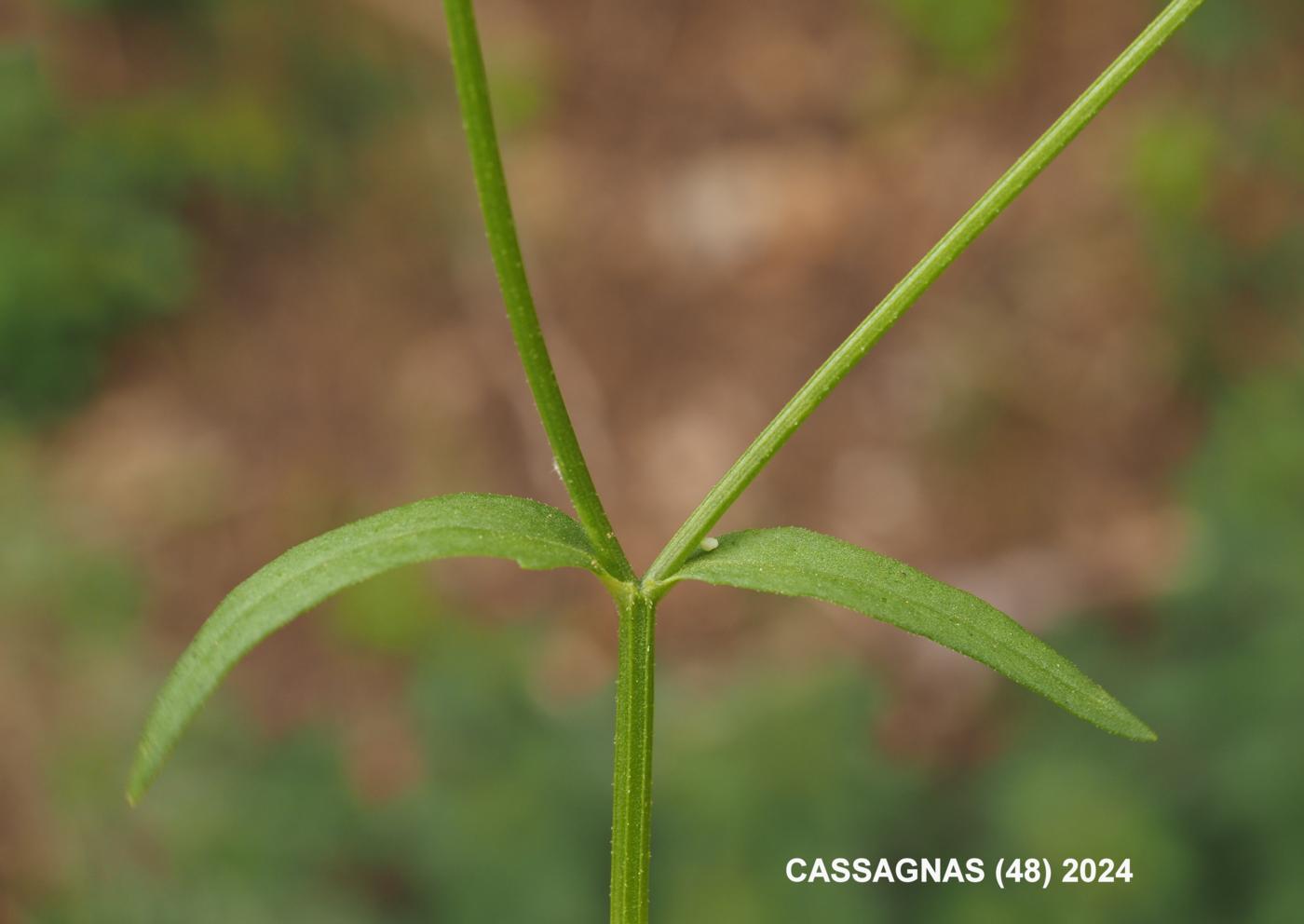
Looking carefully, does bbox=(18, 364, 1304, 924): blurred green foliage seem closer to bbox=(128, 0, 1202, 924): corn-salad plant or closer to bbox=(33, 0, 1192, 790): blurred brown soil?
bbox=(33, 0, 1192, 790): blurred brown soil

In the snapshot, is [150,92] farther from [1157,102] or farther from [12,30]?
[1157,102]

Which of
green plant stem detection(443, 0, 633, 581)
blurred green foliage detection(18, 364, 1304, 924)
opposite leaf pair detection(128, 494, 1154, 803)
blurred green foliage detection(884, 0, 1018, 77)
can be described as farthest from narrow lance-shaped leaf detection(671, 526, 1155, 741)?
blurred green foliage detection(884, 0, 1018, 77)

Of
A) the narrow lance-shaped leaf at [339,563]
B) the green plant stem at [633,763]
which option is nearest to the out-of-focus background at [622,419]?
the green plant stem at [633,763]

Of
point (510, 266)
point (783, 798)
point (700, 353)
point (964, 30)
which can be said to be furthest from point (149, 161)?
point (510, 266)

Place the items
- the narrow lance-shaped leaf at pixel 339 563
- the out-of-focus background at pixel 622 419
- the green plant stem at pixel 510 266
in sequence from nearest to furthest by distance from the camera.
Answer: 1. the green plant stem at pixel 510 266
2. the narrow lance-shaped leaf at pixel 339 563
3. the out-of-focus background at pixel 622 419

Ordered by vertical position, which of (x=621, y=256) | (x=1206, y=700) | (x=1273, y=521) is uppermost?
(x=621, y=256)

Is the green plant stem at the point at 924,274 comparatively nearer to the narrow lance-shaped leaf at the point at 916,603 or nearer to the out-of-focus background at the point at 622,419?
the narrow lance-shaped leaf at the point at 916,603

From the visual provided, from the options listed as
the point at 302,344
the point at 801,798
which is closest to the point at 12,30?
the point at 302,344

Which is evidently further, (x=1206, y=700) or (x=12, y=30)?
(x=12, y=30)
